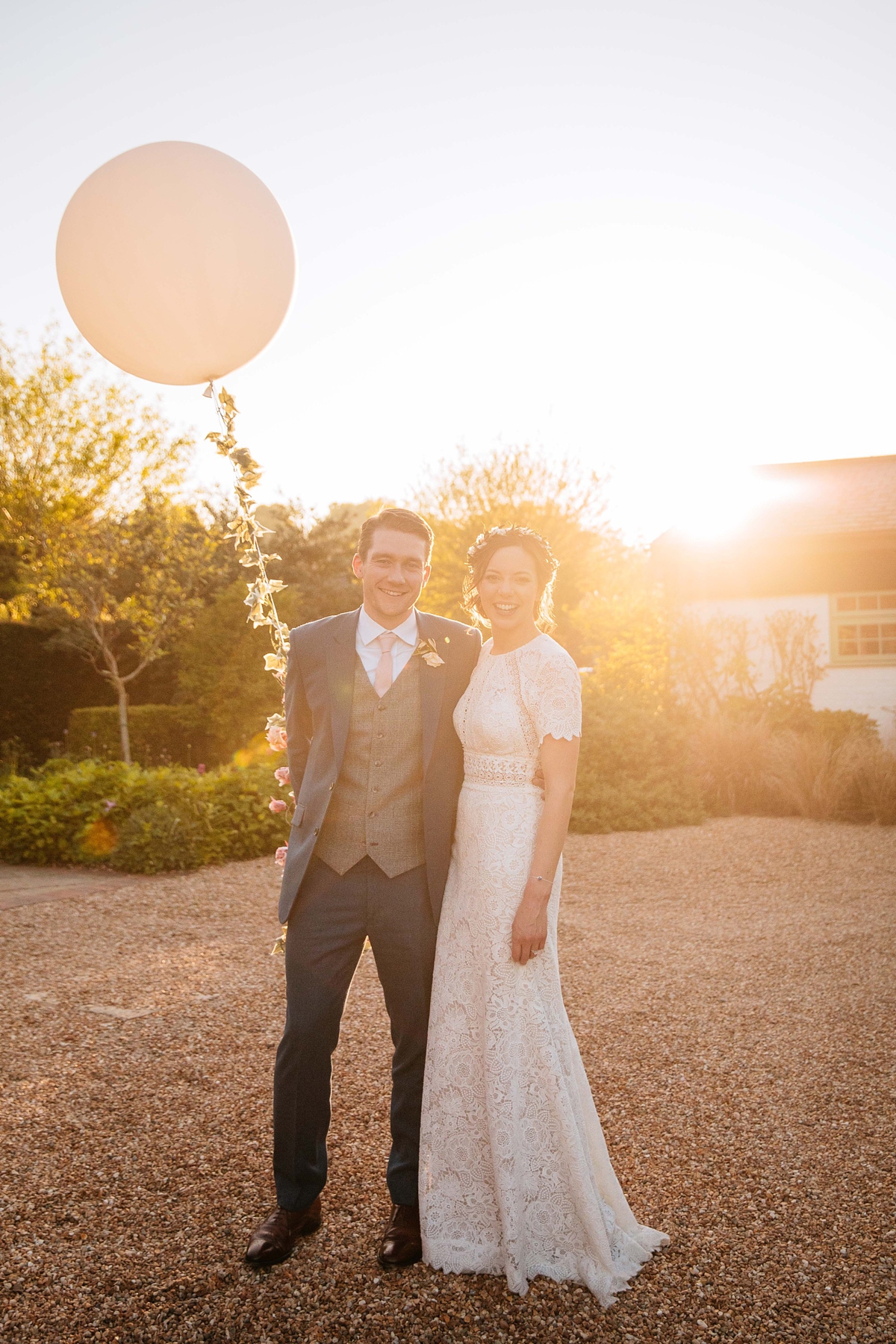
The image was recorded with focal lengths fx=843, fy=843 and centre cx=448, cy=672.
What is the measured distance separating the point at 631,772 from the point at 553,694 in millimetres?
7160

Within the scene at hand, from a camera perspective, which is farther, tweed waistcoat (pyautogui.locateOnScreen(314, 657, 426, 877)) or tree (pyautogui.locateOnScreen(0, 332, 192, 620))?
tree (pyautogui.locateOnScreen(0, 332, 192, 620))

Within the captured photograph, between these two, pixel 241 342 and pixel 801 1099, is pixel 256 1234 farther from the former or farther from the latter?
pixel 241 342

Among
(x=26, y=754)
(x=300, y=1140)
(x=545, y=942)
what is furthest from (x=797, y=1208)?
(x=26, y=754)

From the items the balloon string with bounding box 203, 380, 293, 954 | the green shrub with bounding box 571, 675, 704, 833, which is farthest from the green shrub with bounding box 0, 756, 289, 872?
the balloon string with bounding box 203, 380, 293, 954

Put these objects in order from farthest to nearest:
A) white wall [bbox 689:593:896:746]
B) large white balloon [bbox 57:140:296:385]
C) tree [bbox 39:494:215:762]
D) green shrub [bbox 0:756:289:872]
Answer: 1. white wall [bbox 689:593:896:746]
2. tree [bbox 39:494:215:762]
3. green shrub [bbox 0:756:289:872]
4. large white balloon [bbox 57:140:296:385]

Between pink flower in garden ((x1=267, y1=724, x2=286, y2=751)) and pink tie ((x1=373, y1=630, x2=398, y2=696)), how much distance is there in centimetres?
50

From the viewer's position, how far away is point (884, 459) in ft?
59.0

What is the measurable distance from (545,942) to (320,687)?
92cm

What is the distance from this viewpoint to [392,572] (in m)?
2.33

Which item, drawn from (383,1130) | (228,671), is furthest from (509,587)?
(228,671)

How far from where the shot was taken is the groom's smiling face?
7.61 feet

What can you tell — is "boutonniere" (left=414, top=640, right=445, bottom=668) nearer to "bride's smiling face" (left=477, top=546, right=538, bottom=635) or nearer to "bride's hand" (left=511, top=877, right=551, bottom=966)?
"bride's smiling face" (left=477, top=546, right=538, bottom=635)

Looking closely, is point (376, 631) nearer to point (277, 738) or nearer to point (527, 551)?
point (527, 551)

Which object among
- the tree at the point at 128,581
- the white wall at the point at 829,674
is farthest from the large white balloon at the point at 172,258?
A: the white wall at the point at 829,674
